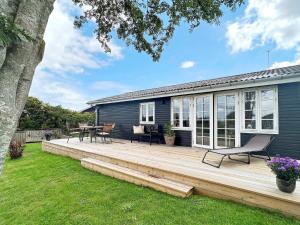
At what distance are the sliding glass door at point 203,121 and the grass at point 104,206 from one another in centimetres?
373

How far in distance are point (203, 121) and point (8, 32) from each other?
6.70m

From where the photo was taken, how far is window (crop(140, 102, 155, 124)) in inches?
360

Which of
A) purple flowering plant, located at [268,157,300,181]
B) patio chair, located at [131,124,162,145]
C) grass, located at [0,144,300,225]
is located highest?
patio chair, located at [131,124,162,145]

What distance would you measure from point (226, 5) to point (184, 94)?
353 cm

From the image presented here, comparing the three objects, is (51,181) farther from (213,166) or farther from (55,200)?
(213,166)

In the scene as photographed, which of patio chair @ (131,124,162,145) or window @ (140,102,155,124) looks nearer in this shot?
patio chair @ (131,124,162,145)

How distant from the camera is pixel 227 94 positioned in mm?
6527

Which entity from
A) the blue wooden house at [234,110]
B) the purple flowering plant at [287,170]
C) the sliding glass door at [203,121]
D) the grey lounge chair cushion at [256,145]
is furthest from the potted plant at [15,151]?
the purple flowering plant at [287,170]

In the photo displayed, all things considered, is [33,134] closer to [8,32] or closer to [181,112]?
[181,112]

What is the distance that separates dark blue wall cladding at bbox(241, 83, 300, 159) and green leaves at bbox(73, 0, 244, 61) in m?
2.79

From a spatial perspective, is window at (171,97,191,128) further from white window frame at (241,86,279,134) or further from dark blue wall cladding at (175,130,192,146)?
white window frame at (241,86,279,134)

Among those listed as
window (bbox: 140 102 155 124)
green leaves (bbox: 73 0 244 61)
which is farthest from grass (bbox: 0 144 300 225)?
window (bbox: 140 102 155 124)

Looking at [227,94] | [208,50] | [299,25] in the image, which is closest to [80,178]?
[227,94]

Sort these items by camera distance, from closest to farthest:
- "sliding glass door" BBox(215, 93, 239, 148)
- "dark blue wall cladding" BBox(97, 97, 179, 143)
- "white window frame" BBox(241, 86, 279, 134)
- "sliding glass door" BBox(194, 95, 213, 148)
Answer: "white window frame" BBox(241, 86, 279, 134) → "sliding glass door" BBox(215, 93, 239, 148) → "sliding glass door" BBox(194, 95, 213, 148) → "dark blue wall cladding" BBox(97, 97, 179, 143)
